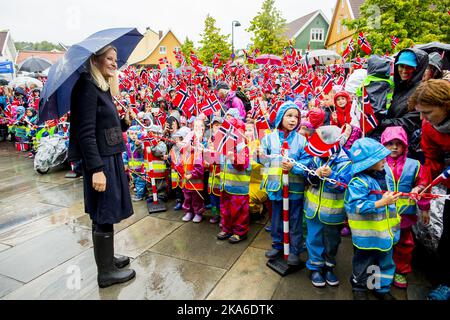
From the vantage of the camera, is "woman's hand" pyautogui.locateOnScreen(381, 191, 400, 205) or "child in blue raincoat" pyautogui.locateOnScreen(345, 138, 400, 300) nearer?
"woman's hand" pyautogui.locateOnScreen(381, 191, 400, 205)

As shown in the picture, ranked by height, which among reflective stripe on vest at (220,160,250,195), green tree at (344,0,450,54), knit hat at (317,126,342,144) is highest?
green tree at (344,0,450,54)

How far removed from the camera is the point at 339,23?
30688mm

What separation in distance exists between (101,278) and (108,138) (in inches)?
55.4

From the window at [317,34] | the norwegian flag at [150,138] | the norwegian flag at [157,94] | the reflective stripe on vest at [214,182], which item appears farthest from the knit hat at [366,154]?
the window at [317,34]

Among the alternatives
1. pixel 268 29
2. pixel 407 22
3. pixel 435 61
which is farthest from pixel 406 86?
pixel 268 29

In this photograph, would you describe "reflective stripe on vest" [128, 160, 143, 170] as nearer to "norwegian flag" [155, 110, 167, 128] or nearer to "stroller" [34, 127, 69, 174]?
"norwegian flag" [155, 110, 167, 128]

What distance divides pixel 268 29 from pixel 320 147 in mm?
27327

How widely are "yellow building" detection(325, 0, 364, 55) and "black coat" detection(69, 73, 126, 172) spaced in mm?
28726

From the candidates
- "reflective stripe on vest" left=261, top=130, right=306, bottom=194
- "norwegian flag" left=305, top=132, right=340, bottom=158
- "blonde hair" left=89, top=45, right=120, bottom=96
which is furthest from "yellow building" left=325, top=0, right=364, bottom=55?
"blonde hair" left=89, top=45, right=120, bottom=96

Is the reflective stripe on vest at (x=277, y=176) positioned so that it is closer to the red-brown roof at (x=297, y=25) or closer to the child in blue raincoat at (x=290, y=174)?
the child in blue raincoat at (x=290, y=174)

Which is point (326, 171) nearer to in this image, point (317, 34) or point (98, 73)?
point (98, 73)

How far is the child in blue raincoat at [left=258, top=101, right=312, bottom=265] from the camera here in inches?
117
